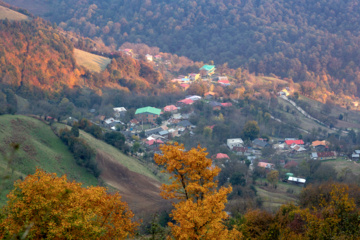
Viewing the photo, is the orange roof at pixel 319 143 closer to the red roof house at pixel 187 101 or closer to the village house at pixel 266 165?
the village house at pixel 266 165

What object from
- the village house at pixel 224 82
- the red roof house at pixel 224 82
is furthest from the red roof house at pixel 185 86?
the red roof house at pixel 224 82

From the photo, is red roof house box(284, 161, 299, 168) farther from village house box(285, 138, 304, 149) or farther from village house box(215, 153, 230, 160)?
village house box(215, 153, 230, 160)

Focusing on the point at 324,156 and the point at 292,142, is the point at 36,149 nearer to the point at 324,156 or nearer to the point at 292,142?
the point at 324,156

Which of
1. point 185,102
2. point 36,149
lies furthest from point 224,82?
point 36,149

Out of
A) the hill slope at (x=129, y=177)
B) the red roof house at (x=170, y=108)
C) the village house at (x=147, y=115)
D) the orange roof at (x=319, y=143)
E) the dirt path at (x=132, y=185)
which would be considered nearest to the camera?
the dirt path at (x=132, y=185)

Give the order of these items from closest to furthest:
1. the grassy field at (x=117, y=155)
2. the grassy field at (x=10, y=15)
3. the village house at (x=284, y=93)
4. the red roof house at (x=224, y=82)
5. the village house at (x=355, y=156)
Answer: the grassy field at (x=117, y=155)
the village house at (x=355, y=156)
the grassy field at (x=10, y=15)
the village house at (x=284, y=93)
the red roof house at (x=224, y=82)

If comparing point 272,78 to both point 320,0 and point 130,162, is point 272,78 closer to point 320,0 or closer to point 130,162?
point 320,0

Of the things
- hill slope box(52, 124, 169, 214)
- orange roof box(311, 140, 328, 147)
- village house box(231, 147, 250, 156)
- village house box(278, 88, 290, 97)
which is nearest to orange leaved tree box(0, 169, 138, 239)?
hill slope box(52, 124, 169, 214)
